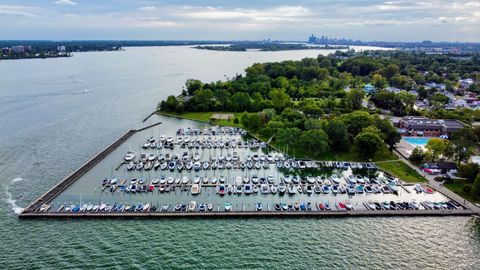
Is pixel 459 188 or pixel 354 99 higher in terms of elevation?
pixel 354 99

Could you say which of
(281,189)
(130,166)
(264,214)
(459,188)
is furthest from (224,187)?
(459,188)

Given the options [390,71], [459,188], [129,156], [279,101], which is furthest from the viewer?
[390,71]

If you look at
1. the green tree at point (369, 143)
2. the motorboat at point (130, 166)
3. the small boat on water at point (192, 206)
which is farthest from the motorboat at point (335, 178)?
the motorboat at point (130, 166)

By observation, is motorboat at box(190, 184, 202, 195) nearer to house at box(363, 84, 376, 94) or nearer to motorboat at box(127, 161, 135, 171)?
motorboat at box(127, 161, 135, 171)

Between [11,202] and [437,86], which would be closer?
[11,202]

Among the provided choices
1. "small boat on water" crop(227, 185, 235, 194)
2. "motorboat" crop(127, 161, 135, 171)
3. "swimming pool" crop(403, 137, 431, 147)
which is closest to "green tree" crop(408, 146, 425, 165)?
"swimming pool" crop(403, 137, 431, 147)

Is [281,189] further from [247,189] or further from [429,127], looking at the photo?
[429,127]
